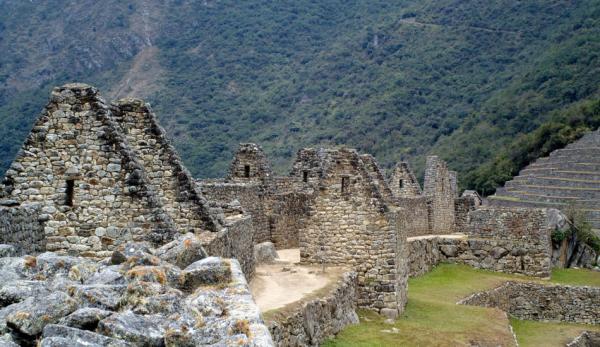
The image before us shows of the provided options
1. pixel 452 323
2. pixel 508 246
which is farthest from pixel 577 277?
pixel 452 323

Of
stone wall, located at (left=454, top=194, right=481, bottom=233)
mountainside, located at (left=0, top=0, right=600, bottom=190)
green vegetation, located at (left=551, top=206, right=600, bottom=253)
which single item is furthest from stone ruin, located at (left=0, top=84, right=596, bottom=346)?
mountainside, located at (left=0, top=0, right=600, bottom=190)

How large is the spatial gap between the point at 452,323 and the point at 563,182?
41840 mm

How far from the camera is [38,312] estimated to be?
4.62 meters

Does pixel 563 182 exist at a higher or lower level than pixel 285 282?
higher

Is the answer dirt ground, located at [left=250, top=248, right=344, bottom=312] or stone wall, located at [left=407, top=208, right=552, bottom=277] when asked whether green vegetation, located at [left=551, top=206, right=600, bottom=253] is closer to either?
stone wall, located at [left=407, top=208, right=552, bottom=277]

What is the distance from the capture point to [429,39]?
4213 inches

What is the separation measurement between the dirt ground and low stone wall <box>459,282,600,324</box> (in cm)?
1133

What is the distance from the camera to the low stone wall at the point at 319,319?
37.1 ft

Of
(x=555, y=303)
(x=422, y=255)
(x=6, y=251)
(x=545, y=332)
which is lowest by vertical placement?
(x=545, y=332)

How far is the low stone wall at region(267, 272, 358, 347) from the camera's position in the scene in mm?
11316

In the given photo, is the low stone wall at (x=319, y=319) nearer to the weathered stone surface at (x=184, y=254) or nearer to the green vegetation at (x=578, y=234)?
the weathered stone surface at (x=184, y=254)

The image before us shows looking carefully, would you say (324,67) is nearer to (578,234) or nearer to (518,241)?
(578,234)

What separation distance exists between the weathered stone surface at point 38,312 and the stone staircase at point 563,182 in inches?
1777

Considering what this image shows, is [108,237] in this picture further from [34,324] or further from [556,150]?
[556,150]
